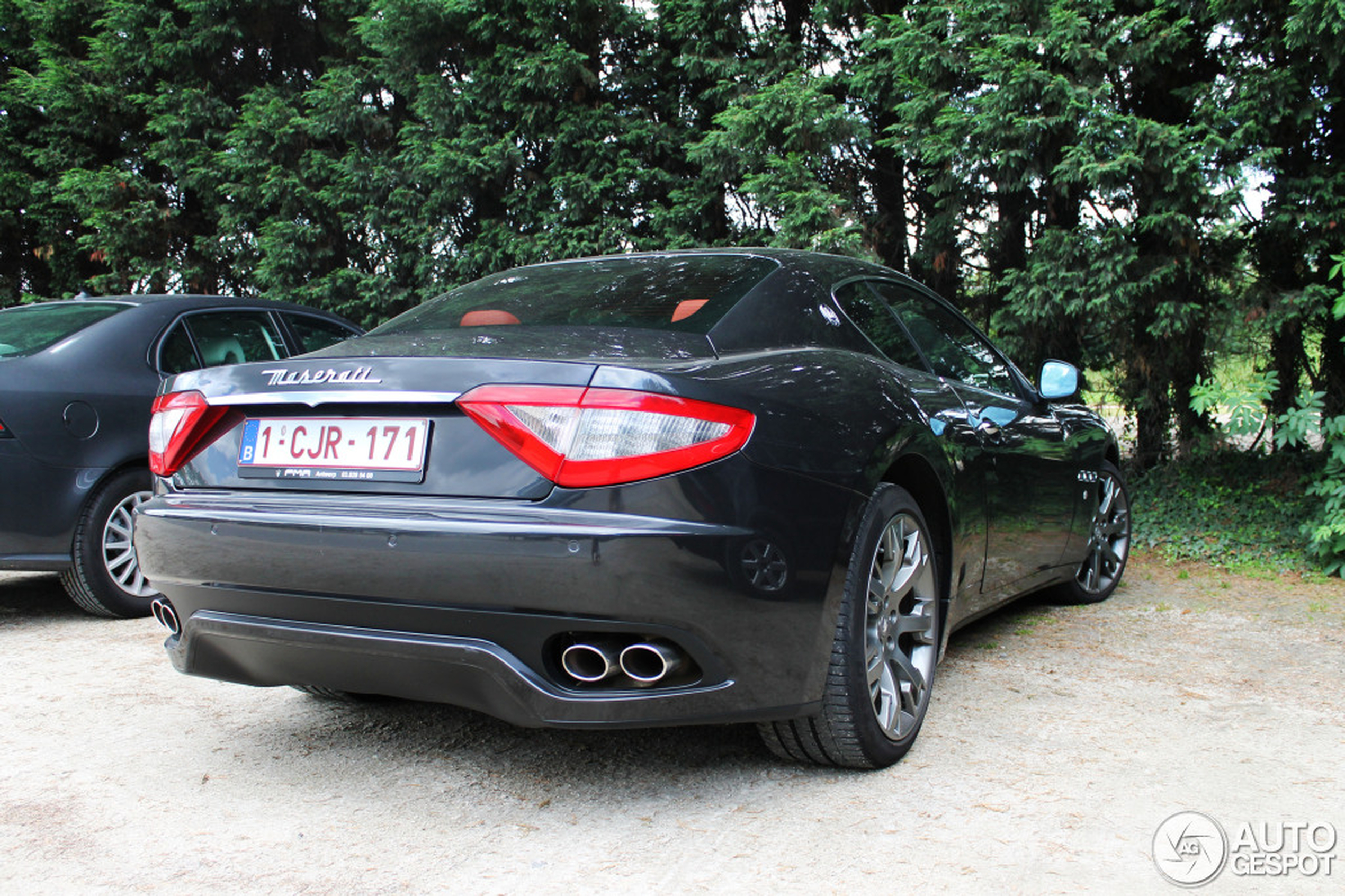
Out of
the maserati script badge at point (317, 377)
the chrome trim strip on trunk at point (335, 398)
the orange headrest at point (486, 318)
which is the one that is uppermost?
the orange headrest at point (486, 318)

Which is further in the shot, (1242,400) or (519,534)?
(1242,400)

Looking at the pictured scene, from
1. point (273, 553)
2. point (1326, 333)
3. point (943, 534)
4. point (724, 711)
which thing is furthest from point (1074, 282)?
point (273, 553)

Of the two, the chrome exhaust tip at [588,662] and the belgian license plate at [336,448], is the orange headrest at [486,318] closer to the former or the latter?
the belgian license plate at [336,448]

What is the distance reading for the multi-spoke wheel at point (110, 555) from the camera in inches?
179

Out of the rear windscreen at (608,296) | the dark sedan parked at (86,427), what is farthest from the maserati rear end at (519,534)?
the dark sedan parked at (86,427)

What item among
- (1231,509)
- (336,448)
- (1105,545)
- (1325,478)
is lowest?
(1231,509)

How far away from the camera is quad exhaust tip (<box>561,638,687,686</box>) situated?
221 cm

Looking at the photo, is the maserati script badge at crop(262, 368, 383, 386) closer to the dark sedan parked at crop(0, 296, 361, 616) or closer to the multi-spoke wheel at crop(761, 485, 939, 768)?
the multi-spoke wheel at crop(761, 485, 939, 768)

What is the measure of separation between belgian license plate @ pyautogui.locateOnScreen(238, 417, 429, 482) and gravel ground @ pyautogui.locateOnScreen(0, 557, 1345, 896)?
81 cm

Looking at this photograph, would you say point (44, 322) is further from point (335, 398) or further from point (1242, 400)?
point (1242, 400)

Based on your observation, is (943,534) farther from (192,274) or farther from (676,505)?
(192,274)

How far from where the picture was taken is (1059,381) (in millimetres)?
4082

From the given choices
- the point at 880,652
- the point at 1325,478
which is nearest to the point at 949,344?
the point at 880,652

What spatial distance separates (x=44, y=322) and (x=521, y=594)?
12.5ft
